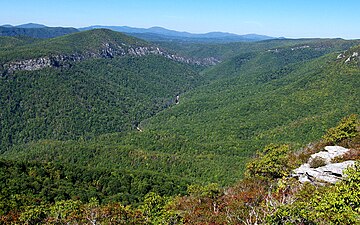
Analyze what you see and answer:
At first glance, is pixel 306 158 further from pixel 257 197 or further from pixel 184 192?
pixel 184 192

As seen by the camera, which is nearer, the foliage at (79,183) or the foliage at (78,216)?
the foliage at (78,216)

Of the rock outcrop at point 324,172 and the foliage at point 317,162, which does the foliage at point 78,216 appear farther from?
the foliage at point 317,162

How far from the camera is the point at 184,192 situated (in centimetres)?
9581

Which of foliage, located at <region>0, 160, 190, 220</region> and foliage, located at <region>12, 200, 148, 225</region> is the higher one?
foliage, located at <region>12, 200, 148, 225</region>

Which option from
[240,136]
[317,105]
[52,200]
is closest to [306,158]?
[52,200]

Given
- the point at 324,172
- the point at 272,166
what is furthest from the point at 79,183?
the point at 324,172

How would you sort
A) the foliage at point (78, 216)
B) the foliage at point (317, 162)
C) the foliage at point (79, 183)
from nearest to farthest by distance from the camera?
1. the foliage at point (78, 216)
2. the foliage at point (317, 162)
3. the foliage at point (79, 183)

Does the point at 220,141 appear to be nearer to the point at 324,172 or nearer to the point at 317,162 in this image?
the point at 317,162

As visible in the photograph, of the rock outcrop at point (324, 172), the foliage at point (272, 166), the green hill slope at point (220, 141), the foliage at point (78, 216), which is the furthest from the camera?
the green hill slope at point (220, 141)

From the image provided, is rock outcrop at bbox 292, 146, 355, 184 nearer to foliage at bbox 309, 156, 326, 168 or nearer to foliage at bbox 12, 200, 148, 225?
foliage at bbox 309, 156, 326, 168

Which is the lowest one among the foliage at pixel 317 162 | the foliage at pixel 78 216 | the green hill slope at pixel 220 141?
the green hill slope at pixel 220 141

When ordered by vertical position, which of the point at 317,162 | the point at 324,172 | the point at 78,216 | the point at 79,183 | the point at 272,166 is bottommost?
the point at 79,183

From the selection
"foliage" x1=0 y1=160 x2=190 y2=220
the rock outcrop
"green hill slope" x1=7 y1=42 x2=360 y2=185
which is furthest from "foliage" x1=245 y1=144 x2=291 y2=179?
"green hill slope" x1=7 y1=42 x2=360 y2=185

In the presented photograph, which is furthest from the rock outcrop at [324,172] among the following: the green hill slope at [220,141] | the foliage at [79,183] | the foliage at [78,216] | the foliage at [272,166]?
the green hill slope at [220,141]
